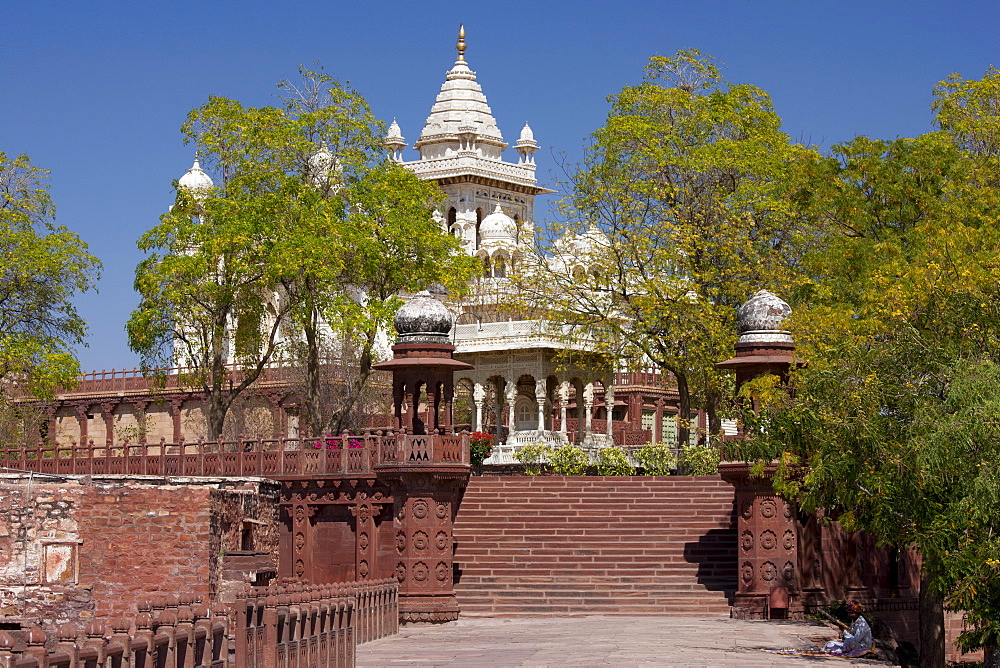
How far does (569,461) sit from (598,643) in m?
15.3

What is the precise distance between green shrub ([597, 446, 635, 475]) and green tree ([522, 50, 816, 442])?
195 cm

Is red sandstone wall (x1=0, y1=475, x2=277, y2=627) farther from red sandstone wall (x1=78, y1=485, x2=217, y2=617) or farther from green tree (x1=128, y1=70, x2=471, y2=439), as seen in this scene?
green tree (x1=128, y1=70, x2=471, y2=439)

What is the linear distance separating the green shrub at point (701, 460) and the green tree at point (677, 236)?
3.36 ft

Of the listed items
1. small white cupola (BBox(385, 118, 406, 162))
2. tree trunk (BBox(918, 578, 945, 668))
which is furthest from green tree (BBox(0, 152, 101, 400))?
small white cupola (BBox(385, 118, 406, 162))

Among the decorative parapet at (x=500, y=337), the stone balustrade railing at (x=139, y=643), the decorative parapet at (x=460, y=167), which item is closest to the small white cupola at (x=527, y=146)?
the decorative parapet at (x=460, y=167)

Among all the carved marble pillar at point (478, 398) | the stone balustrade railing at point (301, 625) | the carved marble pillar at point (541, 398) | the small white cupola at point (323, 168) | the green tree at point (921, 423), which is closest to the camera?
the stone balustrade railing at point (301, 625)

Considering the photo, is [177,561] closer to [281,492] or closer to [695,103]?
[281,492]

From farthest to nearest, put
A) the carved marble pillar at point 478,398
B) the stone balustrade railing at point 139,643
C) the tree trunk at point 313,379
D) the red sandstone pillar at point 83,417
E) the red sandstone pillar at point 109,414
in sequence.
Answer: the red sandstone pillar at point 83,417 < the red sandstone pillar at point 109,414 < the carved marble pillar at point 478,398 < the tree trunk at point 313,379 < the stone balustrade railing at point 139,643

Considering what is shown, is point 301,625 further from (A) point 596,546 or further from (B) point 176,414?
(B) point 176,414

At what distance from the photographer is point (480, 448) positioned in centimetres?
4166

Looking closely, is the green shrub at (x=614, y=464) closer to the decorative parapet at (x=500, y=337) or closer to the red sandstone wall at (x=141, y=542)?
the decorative parapet at (x=500, y=337)

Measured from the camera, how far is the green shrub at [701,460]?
36.3m

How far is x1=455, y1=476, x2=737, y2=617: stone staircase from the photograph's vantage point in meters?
27.1

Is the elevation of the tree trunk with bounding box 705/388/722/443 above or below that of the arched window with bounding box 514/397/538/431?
below
